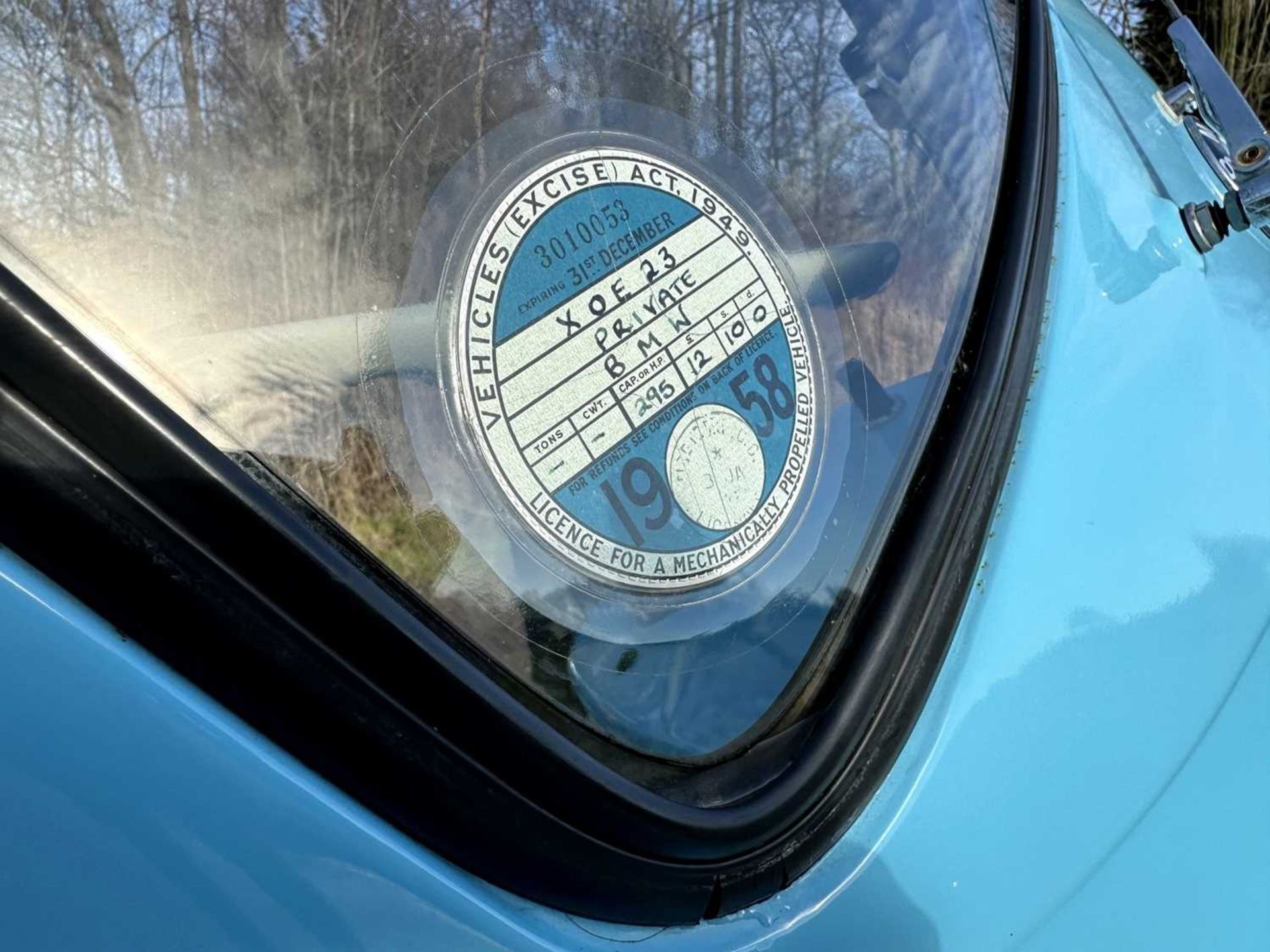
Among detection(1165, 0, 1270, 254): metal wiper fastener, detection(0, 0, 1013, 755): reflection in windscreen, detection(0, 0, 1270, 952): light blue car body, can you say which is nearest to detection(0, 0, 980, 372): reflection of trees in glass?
detection(0, 0, 1013, 755): reflection in windscreen

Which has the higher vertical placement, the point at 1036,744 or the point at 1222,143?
the point at 1222,143

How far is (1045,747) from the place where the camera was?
0.99 metres

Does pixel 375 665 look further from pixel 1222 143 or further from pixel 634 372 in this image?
pixel 1222 143

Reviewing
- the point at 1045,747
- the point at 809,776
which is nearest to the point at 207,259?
the point at 809,776

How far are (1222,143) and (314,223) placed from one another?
1369 mm

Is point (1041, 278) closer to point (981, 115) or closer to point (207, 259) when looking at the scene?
point (981, 115)

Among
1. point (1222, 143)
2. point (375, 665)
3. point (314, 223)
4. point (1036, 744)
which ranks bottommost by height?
point (1036, 744)

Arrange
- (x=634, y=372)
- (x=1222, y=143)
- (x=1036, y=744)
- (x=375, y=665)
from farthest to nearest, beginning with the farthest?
1. (x=1222, y=143)
2. (x=1036, y=744)
3. (x=634, y=372)
4. (x=375, y=665)

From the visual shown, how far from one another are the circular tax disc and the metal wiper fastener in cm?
71

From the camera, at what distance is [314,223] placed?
73cm

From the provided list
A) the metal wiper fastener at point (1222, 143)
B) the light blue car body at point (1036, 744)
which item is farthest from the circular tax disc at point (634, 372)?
the metal wiper fastener at point (1222, 143)

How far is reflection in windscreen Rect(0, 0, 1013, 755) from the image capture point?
659mm

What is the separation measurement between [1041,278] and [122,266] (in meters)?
Result: 0.95

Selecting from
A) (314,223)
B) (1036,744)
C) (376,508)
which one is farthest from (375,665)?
(1036,744)
